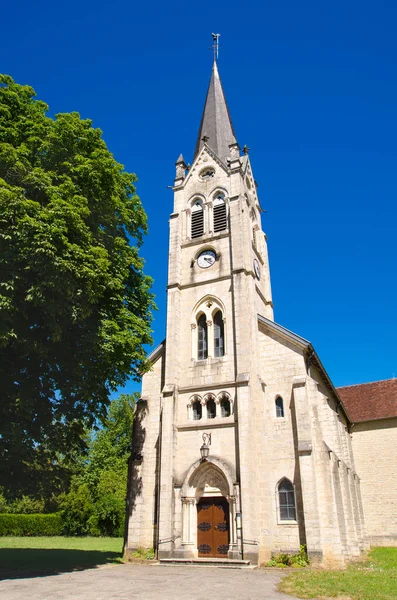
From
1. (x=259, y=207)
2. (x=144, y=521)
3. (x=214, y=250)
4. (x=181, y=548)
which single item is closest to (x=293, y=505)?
(x=181, y=548)

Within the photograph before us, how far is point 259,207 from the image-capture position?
104 ft

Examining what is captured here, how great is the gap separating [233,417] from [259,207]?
16.1 meters

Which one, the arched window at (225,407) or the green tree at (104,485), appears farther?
the green tree at (104,485)

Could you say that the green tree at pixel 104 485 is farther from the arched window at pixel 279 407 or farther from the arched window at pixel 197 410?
the arched window at pixel 279 407

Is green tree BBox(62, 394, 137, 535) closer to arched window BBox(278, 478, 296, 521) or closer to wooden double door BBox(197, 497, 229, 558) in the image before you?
wooden double door BBox(197, 497, 229, 558)

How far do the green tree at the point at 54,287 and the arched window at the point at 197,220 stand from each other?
26.0ft

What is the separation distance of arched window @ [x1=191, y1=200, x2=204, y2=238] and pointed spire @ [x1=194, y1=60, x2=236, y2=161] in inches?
156

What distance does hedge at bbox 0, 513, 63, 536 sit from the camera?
139ft

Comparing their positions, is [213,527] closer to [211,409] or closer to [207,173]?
[211,409]

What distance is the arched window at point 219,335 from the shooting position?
23.5 meters

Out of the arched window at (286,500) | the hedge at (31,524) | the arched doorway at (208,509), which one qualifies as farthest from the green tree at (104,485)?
the arched window at (286,500)

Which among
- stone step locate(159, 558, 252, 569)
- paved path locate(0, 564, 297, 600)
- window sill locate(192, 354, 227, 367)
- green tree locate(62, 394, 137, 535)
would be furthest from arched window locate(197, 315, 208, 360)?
green tree locate(62, 394, 137, 535)

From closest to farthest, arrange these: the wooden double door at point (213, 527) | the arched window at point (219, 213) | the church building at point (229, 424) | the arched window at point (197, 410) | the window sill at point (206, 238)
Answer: the church building at point (229, 424), the wooden double door at point (213, 527), the arched window at point (197, 410), the window sill at point (206, 238), the arched window at point (219, 213)

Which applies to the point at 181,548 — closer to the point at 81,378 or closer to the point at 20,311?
the point at 81,378
